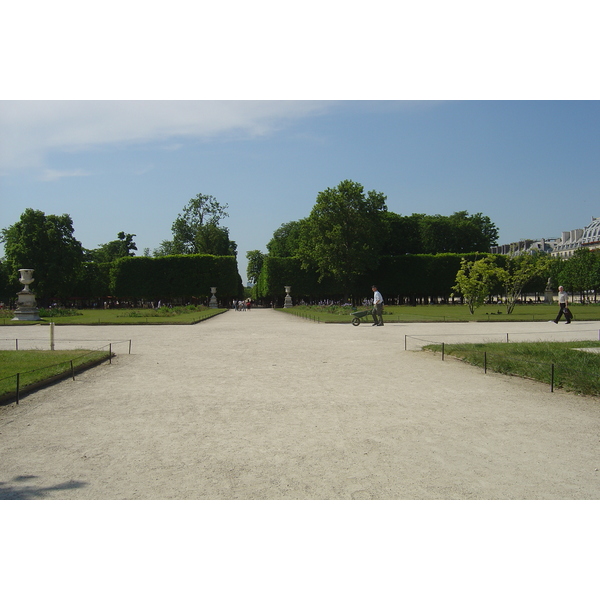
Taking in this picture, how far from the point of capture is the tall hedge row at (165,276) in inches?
2222

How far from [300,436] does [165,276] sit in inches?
2091

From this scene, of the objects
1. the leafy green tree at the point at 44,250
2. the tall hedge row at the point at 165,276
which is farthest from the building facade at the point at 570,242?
the leafy green tree at the point at 44,250

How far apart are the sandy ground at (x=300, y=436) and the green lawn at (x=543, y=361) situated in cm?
37

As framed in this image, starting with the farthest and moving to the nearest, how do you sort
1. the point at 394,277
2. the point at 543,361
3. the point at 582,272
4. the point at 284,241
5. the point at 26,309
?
1. the point at 284,241
2. the point at 582,272
3. the point at 394,277
4. the point at 26,309
5. the point at 543,361

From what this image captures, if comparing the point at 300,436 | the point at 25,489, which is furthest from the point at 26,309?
the point at 25,489

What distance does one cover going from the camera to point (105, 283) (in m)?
64.1

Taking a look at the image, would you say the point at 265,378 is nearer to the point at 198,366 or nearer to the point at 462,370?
the point at 198,366

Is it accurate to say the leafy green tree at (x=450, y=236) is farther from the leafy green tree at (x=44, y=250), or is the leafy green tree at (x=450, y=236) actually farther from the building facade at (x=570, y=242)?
the leafy green tree at (x=44, y=250)

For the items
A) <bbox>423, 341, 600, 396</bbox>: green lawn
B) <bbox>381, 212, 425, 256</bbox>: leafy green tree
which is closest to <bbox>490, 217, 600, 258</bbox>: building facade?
<bbox>381, 212, 425, 256</bbox>: leafy green tree

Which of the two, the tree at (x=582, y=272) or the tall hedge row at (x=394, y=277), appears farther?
the tree at (x=582, y=272)

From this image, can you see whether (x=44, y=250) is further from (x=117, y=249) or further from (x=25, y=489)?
(x=25, y=489)

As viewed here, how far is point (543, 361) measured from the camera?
33.2 feet

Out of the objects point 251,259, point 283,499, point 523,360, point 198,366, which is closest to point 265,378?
point 198,366

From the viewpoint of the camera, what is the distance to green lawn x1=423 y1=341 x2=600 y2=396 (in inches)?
320
